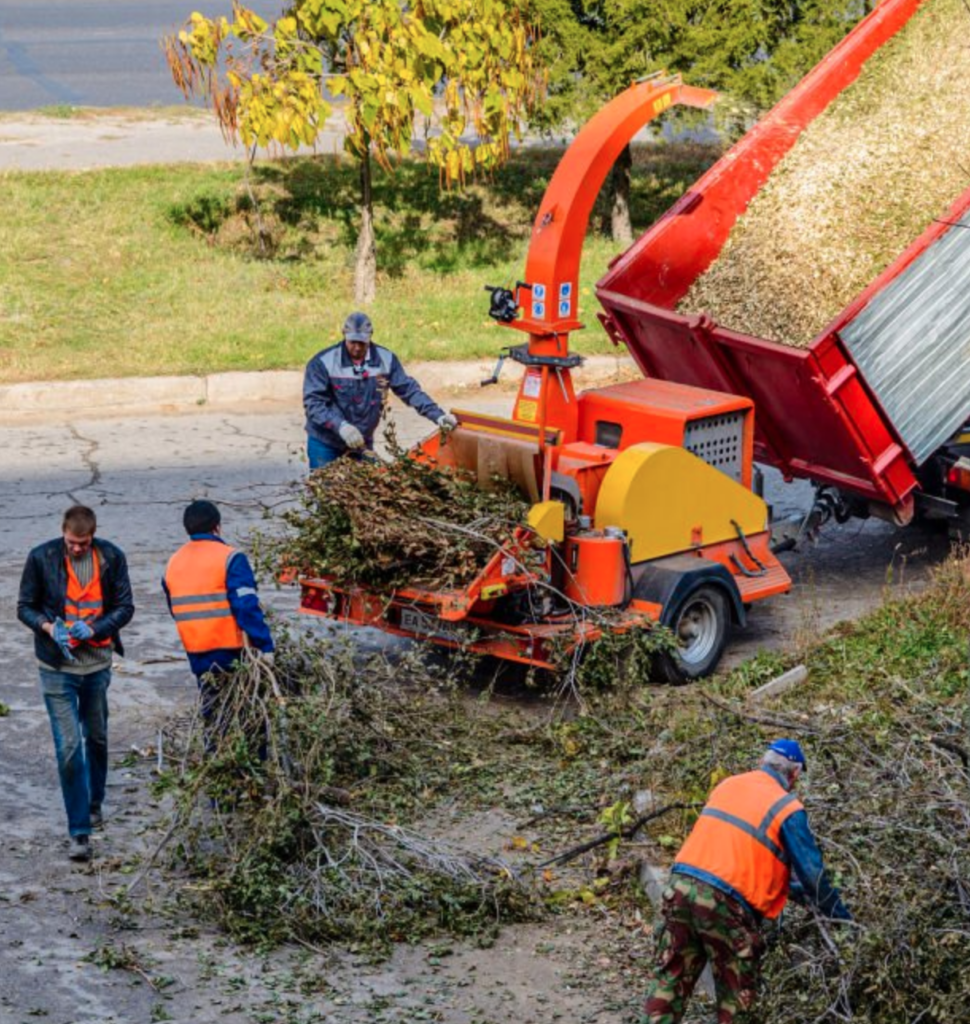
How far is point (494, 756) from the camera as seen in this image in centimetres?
916

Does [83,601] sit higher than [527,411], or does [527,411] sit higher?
[527,411]

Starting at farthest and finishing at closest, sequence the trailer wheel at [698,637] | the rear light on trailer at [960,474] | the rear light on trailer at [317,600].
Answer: the rear light on trailer at [960,474] → the trailer wheel at [698,637] → the rear light on trailer at [317,600]

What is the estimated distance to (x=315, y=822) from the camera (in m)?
7.73

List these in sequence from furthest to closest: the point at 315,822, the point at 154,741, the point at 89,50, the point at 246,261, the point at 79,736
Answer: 1. the point at 89,50
2. the point at 246,261
3. the point at 154,741
4. the point at 79,736
5. the point at 315,822

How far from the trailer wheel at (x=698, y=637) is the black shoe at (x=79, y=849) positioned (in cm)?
343

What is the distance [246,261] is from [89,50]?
39.1ft

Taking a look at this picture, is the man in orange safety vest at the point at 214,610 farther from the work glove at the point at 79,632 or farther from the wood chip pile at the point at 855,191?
the wood chip pile at the point at 855,191

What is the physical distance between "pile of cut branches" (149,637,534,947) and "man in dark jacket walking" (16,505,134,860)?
0.40m

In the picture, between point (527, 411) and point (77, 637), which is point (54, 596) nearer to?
point (77, 637)

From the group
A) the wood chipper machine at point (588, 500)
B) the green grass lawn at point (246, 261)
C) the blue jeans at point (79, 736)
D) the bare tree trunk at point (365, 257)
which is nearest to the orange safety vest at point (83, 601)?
the blue jeans at point (79, 736)

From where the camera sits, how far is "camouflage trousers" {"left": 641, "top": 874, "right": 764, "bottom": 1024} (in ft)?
20.0

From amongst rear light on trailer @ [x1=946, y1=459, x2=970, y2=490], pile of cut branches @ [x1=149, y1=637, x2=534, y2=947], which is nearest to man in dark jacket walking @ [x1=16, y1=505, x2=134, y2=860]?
pile of cut branches @ [x1=149, y1=637, x2=534, y2=947]

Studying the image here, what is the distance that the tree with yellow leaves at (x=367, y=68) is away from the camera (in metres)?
16.9

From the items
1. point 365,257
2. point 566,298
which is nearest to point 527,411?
point 566,298
